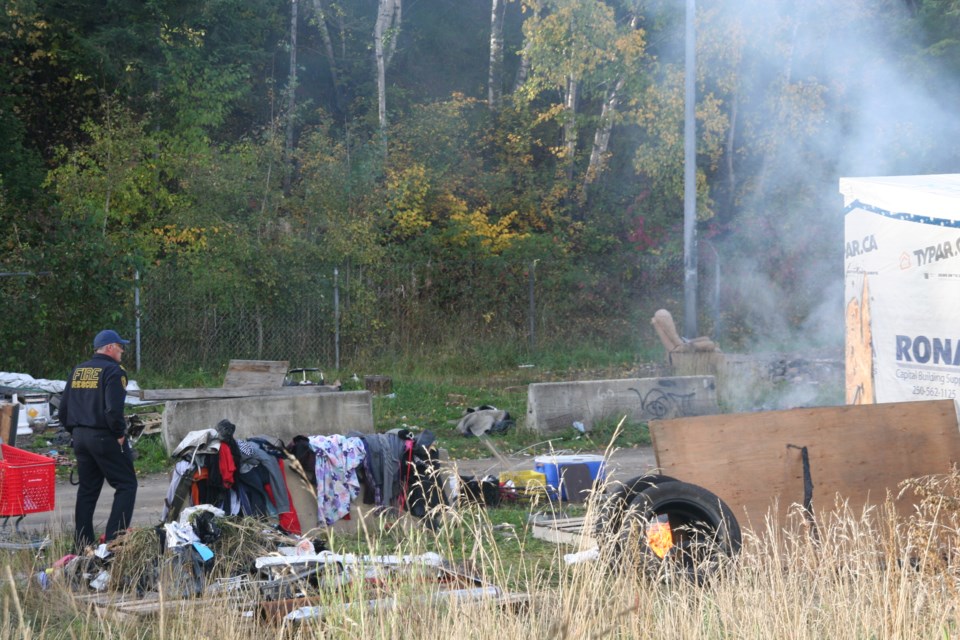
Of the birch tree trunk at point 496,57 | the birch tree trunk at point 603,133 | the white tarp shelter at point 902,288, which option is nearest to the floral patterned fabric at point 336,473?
the white tarp shelter at point 902,288

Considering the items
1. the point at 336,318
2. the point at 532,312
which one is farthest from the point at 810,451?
the point at 532,312

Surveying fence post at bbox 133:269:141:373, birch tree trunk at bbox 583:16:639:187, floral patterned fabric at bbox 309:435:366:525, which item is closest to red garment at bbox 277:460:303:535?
floral patterned fabric at bbox 309:435:366:525

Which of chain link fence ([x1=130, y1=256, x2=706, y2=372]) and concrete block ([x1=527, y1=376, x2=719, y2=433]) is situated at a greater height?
chain link fence ([x1=130, y1=256, x2=706, y2=372])

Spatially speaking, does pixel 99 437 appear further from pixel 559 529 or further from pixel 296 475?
pixel 559 529

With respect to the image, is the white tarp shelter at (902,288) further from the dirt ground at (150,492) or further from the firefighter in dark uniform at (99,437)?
the firefighter in dark uniform at (99,437)

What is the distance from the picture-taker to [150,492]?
11141 millimetres

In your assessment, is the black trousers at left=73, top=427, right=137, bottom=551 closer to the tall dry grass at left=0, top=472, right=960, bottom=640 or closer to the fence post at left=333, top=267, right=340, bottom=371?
the tall dry grass at left=0, top=472, right=960, bottom=640

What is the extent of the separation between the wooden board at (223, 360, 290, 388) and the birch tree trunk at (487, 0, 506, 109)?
1660 cm

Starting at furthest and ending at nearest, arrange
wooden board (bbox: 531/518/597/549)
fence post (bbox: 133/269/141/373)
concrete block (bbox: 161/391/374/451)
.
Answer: fence post (bbox: 133/269/141/373) < concrete block (bbox: 161/391/374/451) < wooden board (bbox: 531/518/597/549)

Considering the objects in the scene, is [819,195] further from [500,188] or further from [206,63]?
[206,63]

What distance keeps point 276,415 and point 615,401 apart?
188 inches

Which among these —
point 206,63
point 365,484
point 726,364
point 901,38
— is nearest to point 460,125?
point 206,63

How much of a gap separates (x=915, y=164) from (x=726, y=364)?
35.5ft

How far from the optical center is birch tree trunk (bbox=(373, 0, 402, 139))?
27.8 meters
